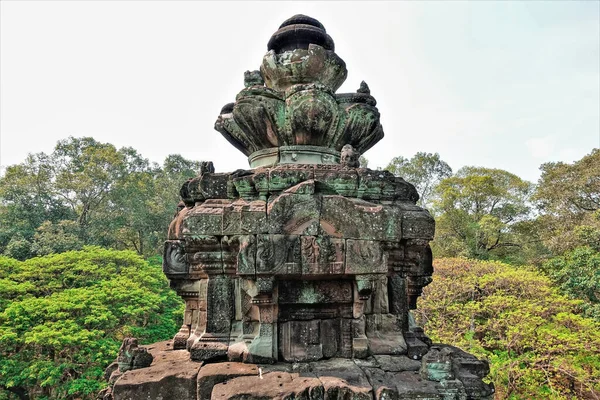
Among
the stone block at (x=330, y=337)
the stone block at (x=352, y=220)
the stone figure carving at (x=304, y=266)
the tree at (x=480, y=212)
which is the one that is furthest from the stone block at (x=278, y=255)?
the tree at (x=480, y=212)

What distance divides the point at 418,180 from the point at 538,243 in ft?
27.5

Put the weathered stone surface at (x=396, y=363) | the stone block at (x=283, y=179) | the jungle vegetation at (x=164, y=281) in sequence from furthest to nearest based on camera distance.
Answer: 1. the jungle vegetation at (x=164, y=281)
2. the stone block at (x=283, y=179)
3. the weathered stone surface at (x=396, y=363)

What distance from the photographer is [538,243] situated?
19266 millimetres

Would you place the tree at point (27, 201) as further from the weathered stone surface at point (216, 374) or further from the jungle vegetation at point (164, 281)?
the weathered stone surface at point (216, 374)

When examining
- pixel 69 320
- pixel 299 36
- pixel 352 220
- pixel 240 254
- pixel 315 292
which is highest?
pixel 299 36

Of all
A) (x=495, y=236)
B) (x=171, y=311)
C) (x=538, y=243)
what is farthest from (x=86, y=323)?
(x=538, y=243)

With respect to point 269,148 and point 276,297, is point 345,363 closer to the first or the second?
point 276,297

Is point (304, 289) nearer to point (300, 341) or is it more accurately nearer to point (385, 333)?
point (300, 341)

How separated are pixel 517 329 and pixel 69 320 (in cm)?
1273

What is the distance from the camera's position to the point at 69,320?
10430 mm

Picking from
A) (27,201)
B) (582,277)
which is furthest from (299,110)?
(27,201)

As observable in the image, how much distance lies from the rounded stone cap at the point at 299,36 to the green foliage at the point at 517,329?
9.33 metres

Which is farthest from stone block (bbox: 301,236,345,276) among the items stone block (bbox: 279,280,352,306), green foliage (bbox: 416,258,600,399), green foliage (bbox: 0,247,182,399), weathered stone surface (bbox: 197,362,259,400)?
green foliage (bbox: 0,247,182,399)

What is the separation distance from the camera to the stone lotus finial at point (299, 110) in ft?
12.8
